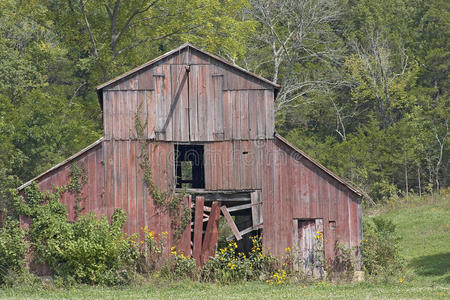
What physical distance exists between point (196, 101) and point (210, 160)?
6.69 ft

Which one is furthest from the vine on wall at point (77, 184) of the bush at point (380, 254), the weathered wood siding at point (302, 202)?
the bush at point (380, 254)

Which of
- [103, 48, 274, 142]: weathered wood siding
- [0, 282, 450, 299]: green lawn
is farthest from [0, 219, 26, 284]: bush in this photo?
[103, 48, 274, 142]: weathered wood siding

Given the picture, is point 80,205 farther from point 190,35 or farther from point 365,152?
point 365,152

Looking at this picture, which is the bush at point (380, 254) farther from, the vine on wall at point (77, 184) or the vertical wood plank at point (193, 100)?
the vine on wall at point (77, 184)

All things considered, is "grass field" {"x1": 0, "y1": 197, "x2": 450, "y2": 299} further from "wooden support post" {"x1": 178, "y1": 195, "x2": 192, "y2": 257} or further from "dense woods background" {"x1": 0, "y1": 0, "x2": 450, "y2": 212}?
"dense woods background" {"x1": 0, "y1": 0, "x2": 450, "y2": 212}

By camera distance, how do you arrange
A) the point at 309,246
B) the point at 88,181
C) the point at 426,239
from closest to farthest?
the point at 88,181 < the point at 309,246 < the point at 426,239

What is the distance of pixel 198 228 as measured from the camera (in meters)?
25.0

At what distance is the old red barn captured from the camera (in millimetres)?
24703

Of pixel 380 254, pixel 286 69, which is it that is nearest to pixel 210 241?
pixel 380 254

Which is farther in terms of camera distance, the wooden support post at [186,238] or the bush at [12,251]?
the wooden support post at [186,238]

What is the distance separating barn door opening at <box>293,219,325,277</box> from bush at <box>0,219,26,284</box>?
8824mm

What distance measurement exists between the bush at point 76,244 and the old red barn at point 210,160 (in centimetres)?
83

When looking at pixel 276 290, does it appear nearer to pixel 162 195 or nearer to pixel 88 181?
pixel 162 195

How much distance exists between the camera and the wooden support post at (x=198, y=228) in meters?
24.9
